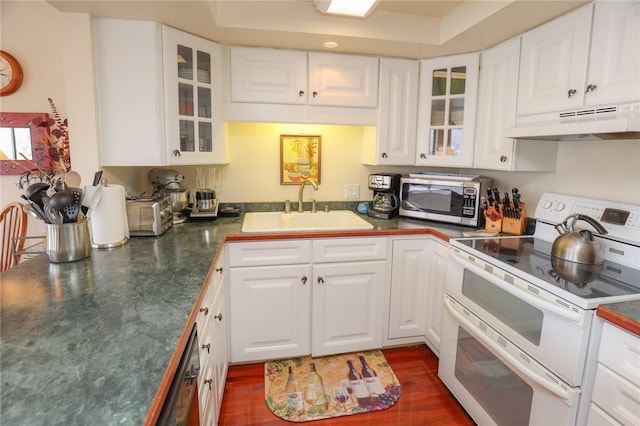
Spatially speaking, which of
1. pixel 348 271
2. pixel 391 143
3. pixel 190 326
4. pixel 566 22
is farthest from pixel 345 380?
pixel 566 22

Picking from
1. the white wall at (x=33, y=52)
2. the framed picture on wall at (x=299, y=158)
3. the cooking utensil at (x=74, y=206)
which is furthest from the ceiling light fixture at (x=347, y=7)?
the white wall at (x=33, y=52)

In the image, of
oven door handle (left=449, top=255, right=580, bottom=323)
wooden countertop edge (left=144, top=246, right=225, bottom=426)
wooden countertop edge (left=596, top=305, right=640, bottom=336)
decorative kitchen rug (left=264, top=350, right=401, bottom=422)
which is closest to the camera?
wooden countertop edge (left=144, top=246, right=225, bottom=426)

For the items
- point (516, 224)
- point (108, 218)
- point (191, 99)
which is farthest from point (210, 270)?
point (516, 224)

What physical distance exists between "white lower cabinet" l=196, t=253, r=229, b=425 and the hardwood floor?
22cm

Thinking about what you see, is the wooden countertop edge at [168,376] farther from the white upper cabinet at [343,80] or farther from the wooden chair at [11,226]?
the wooden chair at [11,226]

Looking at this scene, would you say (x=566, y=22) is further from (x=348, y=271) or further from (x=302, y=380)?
(x=302, y=380)

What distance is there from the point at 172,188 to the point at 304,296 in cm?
110

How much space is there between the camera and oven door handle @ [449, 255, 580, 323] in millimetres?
1169

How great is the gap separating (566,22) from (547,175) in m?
0.83

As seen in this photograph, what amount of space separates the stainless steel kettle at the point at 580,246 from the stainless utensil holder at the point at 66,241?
208cm

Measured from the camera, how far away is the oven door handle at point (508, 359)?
47.3 inches

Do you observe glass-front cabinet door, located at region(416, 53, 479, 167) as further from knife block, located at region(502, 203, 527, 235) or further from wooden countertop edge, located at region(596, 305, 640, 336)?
wooden countertop edge, located at region(596, 305, 640, 336)

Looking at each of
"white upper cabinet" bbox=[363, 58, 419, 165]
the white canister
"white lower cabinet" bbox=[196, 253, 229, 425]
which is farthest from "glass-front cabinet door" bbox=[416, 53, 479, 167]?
the white canister

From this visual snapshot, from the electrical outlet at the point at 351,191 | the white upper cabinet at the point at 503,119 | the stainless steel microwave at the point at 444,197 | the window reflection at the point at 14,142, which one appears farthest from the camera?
the electrical outlet at the point at 351,191
